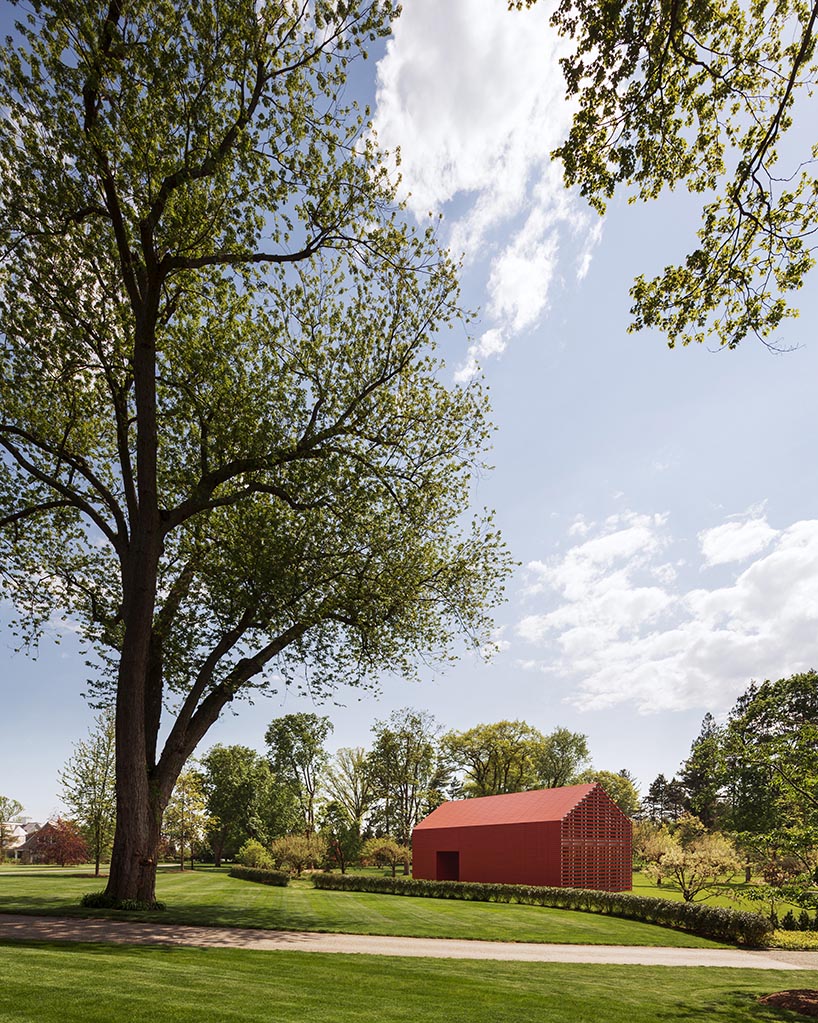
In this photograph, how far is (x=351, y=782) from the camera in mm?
56531

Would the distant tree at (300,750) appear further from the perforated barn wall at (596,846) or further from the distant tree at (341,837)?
the perforated barn wall at (596,846)

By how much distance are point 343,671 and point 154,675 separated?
5.29 m

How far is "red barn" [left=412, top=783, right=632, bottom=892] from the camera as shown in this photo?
93.3 ft

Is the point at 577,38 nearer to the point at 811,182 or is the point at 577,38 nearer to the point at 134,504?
the point at 811,182

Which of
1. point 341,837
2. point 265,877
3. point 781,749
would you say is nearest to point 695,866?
point 781,749

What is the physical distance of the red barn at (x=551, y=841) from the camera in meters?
28.4

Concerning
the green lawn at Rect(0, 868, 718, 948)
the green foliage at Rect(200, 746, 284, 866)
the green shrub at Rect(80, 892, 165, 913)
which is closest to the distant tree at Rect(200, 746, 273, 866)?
the green foliage at Rect(200, 746, 284, 866)

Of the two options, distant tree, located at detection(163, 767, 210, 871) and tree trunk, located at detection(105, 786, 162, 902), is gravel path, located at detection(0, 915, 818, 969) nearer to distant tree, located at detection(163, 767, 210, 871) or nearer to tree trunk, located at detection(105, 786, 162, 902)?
tree trunk, located at detection(105, 786, 162, 902)

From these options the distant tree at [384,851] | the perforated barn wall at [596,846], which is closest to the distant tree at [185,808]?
the distant tree at [384,851]

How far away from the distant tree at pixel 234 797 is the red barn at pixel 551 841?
995 inches

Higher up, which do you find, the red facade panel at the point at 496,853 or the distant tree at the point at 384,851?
the red facade panel at the point at 496,853

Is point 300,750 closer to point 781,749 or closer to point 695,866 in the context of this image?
point 695,866

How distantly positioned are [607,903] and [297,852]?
74.9 ft

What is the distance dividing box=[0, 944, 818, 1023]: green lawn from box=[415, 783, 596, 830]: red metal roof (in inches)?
701
